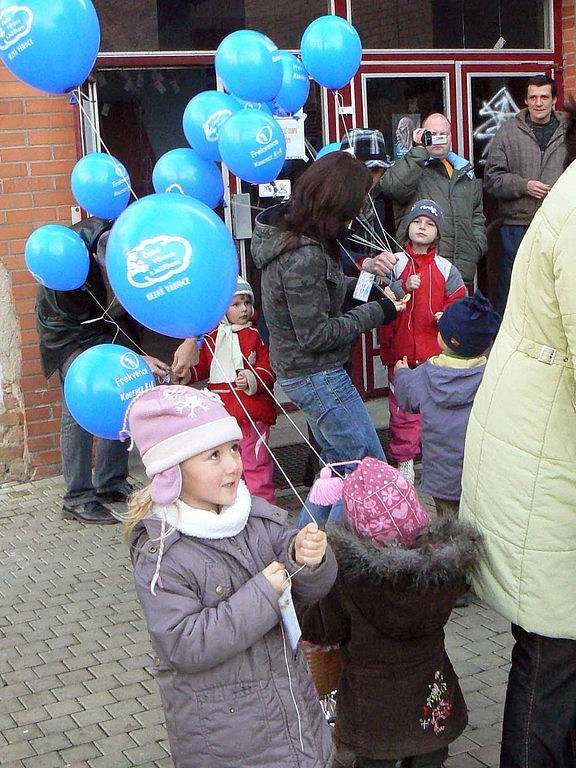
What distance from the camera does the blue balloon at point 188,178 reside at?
538 cm

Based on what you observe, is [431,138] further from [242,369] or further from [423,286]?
[242,369]

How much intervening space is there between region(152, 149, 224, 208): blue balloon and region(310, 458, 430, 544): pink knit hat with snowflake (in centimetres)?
248

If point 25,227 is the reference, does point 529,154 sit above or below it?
above

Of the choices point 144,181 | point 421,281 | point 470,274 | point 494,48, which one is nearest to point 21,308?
point 144,181

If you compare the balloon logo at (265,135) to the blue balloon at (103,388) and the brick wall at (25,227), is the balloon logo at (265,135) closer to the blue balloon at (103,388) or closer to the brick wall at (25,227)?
the blue balloon at (103,388)

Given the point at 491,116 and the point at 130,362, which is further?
the point at 491,116

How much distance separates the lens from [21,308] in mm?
7094

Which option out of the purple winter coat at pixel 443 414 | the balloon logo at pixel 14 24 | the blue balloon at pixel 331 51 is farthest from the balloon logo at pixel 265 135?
the purple winter coat at pixel 443 414

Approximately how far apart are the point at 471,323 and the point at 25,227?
3.57 meters

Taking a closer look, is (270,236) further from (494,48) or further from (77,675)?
(494,48)

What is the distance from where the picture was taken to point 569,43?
908 cm

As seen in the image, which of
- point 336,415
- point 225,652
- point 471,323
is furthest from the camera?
point 336,415

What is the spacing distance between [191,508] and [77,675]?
2099 mm

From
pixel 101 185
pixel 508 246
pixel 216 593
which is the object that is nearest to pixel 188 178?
pixel 101 185
